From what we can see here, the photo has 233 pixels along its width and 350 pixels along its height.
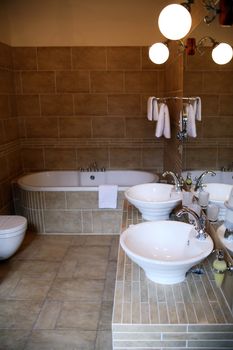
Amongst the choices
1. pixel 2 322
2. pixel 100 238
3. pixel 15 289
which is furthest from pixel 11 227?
pixel 100 238

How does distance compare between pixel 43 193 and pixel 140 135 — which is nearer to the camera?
pixel 43 193

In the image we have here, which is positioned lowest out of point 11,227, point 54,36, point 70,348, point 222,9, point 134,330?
point 70,348

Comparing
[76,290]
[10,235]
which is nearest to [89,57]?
[10,235]

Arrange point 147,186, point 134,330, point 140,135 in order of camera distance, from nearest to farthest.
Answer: point 134,330 → point 147,186 → point 140,135

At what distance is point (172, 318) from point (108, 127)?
3284mm

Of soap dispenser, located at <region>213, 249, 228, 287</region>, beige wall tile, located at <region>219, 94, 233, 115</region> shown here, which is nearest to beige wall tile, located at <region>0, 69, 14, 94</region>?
beige wall tile, located at <region>219, 94, 233, 115</region>

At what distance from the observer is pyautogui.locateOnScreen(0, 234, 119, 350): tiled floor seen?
2055 mm

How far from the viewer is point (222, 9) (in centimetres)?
151

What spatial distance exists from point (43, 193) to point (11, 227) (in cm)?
76

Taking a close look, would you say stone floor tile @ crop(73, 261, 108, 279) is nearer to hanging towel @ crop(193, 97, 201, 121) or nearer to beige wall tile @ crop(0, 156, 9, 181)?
beige wall tile @ crop(0, 156, 9, 181)

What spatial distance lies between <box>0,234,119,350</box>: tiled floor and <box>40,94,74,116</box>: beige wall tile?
1742 millimetres

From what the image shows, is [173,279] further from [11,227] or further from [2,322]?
[11,227]

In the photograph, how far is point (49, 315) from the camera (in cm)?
227

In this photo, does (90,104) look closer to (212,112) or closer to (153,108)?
(153,108)
